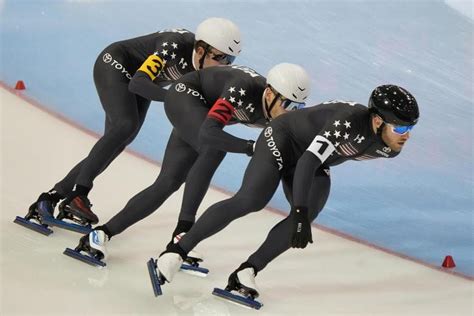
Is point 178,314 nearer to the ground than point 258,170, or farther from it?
nearer to the ground

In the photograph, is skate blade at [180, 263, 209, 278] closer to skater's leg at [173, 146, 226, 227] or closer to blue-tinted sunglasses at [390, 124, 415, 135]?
skater's leg at [173, 146, 226, 227]

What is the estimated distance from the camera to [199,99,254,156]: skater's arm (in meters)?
5.43

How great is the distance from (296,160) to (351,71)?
4.09 m

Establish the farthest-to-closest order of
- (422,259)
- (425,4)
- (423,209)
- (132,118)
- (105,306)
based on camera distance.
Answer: (425,4)
(423,209)
(422,259)
(132,118)
(105,306)

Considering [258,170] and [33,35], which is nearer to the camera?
[258,170]

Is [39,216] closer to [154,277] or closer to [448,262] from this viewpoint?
[154,277]

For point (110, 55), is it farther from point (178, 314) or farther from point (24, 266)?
point (178, 314)

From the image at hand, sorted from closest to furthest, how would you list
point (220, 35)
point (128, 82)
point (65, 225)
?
point (220, 35) < point (65, 225) < point (128, 82)

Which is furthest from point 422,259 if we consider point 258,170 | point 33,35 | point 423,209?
point 33,35

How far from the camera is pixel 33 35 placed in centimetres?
1088

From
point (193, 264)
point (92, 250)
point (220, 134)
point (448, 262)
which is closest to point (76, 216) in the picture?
point (92, 250)

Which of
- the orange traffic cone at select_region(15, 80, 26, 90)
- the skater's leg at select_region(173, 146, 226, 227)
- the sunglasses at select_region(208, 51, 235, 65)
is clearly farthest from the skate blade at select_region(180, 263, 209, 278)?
the orange traffic cone at select_region(15, 80, 26, 90)

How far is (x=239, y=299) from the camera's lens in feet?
17.6

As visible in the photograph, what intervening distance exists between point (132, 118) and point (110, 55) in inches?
21.7
